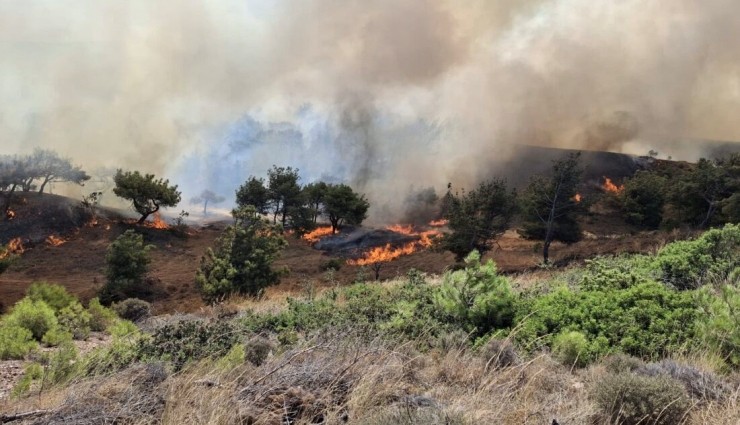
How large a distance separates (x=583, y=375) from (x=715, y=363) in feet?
5.04

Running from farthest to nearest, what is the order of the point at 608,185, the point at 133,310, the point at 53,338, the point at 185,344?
the point at 608,185 < the point at 133,310 < the point at 53,338 < the point at 185,344

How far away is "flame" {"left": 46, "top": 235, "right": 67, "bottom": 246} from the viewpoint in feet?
157

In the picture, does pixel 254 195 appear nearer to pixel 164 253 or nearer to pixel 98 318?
pixel 164 253

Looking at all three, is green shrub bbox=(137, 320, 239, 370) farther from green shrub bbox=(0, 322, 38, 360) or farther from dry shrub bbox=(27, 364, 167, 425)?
green shrub bbox=(0, 322, 38, 360)

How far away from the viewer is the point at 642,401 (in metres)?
3.56

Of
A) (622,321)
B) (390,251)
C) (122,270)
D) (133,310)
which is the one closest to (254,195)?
(390,251)

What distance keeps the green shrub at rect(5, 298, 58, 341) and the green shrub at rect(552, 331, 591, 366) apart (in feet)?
29.9

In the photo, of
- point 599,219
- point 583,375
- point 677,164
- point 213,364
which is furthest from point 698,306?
point 677,164

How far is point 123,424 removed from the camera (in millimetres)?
3242

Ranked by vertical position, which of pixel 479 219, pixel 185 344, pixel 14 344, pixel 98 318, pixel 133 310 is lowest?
pixel 133 310

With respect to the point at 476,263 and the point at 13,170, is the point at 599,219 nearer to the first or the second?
the point at 476,263

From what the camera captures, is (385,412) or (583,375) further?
(583,375)

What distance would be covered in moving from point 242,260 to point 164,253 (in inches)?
1283

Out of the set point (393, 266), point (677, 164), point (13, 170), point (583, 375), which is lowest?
point (393, 266)
